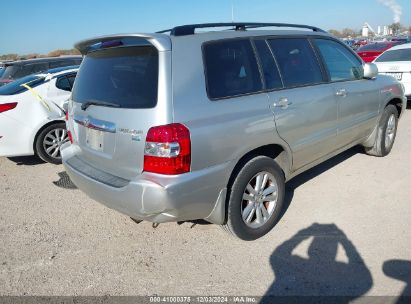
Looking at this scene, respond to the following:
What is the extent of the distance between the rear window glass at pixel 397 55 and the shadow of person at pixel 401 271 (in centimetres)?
727

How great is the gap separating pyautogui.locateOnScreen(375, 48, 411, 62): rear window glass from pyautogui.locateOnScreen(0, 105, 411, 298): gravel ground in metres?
5.45

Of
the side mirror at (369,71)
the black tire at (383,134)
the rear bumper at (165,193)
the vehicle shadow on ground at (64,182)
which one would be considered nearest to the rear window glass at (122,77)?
the rear bumper at (165,193)

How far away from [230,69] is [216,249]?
1.58 meters

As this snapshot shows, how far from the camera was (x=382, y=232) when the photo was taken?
3311 mm

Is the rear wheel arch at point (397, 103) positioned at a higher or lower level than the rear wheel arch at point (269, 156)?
higher

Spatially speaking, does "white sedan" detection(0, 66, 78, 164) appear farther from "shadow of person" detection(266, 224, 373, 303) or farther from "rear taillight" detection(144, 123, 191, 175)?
"shadow of person" detection(266, 224, 373, 303)

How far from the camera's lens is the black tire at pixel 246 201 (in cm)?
301

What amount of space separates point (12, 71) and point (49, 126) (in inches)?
193

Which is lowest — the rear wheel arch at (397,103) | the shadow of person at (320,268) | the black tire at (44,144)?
the shadow of person at (320,268)

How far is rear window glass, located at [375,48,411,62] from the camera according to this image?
8.72 m

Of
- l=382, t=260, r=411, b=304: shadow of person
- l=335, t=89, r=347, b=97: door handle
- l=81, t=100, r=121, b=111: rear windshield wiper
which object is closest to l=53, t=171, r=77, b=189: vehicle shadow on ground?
l=81, t=100, r=121, b=111: rear windshield wiper

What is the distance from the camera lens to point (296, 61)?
12.0 ft

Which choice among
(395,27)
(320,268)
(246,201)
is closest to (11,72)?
(246,201)

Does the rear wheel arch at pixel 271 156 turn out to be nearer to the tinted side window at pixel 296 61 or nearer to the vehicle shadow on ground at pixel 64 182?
the tinted side window at pixel 296 61
